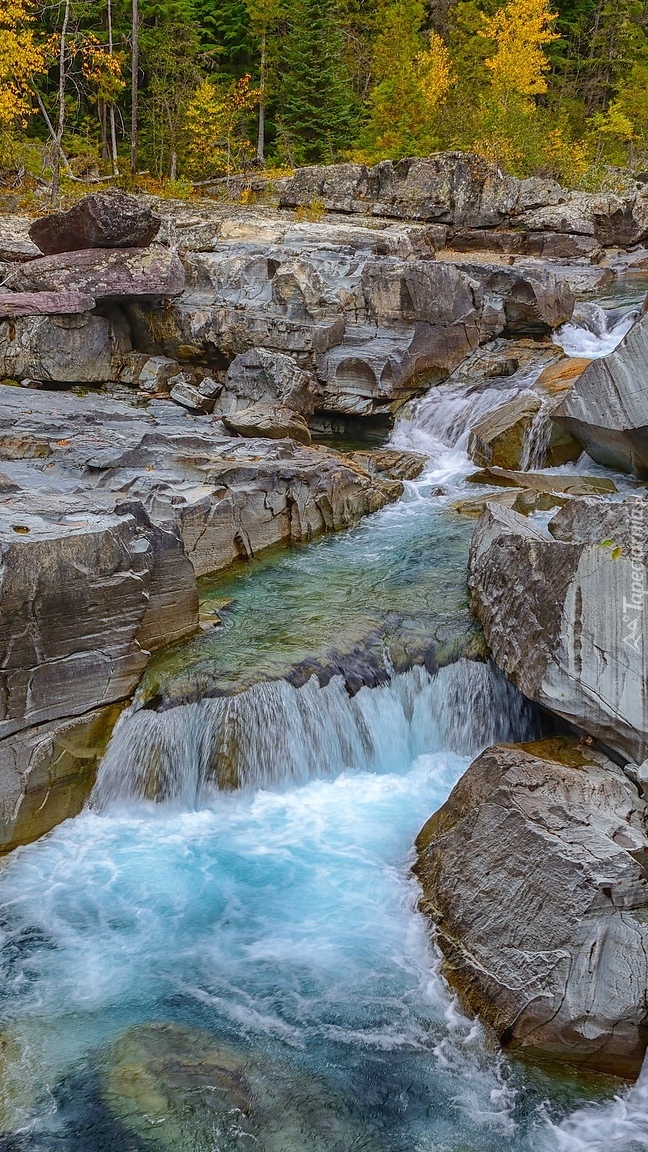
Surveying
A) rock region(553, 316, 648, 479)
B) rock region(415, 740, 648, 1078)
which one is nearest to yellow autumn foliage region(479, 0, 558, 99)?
rock region(553, 316, 648, 479)

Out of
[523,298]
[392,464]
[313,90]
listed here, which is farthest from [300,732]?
[313,90]

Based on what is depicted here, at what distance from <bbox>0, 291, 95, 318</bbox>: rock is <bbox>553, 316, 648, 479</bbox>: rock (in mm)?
9694

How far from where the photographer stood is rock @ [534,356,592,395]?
49.3ft

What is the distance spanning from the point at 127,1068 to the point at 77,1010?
0.69 meters

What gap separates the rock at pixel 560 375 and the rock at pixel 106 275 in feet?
25.1

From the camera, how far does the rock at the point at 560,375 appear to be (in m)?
15.0

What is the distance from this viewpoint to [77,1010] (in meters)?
5.52

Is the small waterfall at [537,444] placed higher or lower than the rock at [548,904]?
higher

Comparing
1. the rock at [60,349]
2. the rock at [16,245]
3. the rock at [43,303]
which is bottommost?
the rock at [60,349]

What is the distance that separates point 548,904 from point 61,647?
458 centimetres

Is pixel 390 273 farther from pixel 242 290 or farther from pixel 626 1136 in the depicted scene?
pixel 626 1136

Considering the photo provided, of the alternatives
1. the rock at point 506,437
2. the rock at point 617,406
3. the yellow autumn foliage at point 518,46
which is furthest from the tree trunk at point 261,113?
the rock at point 617,406

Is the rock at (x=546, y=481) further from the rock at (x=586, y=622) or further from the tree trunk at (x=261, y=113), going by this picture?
the tree trunk at (x=261, y=113)

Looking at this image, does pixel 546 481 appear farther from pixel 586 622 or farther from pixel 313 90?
pixel 313 90
